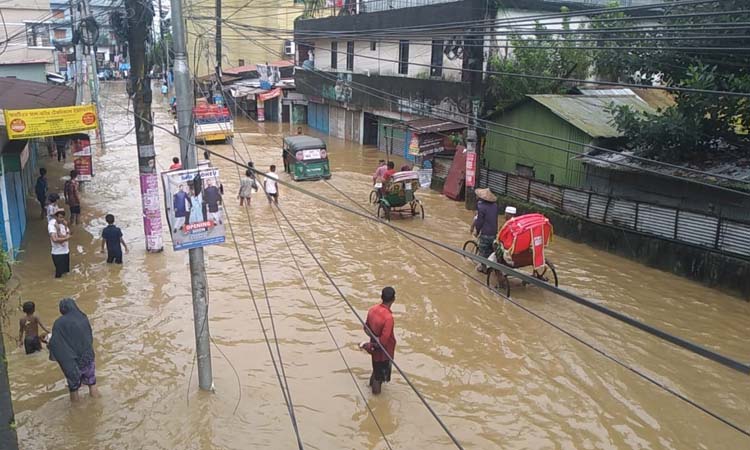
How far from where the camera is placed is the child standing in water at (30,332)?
30.3 feet

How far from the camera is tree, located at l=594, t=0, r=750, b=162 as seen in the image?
13.5 metres

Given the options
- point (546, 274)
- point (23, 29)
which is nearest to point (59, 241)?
point (546, 274)

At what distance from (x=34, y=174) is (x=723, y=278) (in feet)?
71.6

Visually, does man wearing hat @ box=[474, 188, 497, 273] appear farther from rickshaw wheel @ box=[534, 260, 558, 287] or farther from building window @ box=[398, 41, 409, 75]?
building window @ box=[398, 41, 409, 75]

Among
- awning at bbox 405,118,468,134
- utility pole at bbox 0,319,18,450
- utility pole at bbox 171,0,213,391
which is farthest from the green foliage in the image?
utility pole at bbox 0,319,18,450

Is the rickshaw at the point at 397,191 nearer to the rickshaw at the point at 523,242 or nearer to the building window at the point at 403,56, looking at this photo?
the rickshaw at the point at 523,242

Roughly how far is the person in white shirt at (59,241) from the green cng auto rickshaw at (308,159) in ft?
37.4

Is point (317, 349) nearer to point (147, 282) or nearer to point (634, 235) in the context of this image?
point (147, 282)

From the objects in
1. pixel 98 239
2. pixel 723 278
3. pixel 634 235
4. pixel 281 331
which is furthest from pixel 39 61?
pixel 723 278

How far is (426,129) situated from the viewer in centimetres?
2205

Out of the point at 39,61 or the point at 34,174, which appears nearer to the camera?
the point at 34,174

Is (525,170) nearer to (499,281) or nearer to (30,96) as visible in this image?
(499,281)

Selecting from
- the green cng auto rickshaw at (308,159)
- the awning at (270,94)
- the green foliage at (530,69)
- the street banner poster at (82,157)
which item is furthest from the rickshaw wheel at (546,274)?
the awning at (270,94)

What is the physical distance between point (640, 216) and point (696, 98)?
9.46ft
